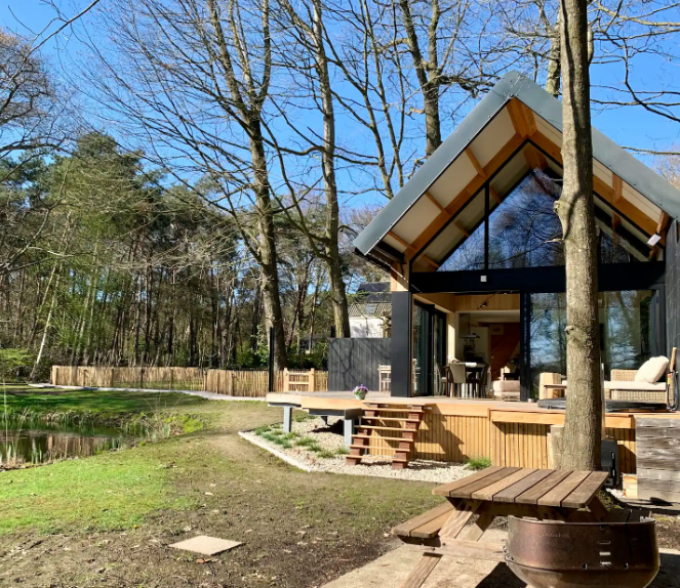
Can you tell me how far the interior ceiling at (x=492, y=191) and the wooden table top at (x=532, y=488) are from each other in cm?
604

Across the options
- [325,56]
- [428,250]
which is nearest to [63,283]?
[325,56]

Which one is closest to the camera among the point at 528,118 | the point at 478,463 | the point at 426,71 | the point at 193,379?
the point at 478,463

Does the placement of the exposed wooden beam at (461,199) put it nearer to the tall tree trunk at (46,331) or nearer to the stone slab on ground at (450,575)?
the stone slab on ground at (450,575)

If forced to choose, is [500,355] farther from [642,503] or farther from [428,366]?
[642,503]

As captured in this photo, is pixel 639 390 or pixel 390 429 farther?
pixel 390 429

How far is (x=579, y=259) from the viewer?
424 centimetres

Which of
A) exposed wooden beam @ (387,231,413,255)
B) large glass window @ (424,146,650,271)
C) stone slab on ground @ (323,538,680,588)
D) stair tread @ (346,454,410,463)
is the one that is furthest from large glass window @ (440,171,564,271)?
stone slab on ground @ (323,538,680,588)

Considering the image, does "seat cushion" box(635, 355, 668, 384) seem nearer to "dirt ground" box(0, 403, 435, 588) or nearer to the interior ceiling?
the interior ceiling

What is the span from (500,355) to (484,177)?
623cm

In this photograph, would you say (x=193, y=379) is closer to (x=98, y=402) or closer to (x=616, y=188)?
(x=98, y=402)

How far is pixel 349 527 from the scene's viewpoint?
16.9 feet

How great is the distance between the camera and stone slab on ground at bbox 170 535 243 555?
4.41 metres

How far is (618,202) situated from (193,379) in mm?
18220

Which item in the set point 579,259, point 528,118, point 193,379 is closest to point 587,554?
point 579,259
